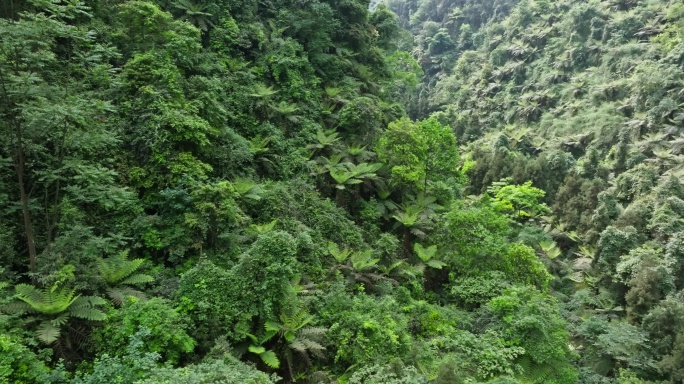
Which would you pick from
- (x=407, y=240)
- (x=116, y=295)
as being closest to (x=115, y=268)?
(x=116, y=295)

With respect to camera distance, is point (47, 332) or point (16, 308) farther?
point (16, 308)

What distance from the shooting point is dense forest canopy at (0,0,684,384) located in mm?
7141

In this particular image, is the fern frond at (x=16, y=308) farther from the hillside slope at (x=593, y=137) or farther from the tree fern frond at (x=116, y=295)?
the hillside slope at (x=593, y=137)

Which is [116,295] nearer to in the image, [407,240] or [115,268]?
[115,268]

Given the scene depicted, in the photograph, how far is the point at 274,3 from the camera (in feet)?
61.2

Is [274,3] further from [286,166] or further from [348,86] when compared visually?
[286,166]

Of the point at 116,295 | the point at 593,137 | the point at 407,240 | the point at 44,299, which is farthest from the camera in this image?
the point at 593,137

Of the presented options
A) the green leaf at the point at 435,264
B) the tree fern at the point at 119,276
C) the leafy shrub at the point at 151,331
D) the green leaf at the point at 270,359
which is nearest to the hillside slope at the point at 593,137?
the green leaf at the point at 435,264

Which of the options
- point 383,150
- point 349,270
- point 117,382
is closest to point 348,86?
point 383,150

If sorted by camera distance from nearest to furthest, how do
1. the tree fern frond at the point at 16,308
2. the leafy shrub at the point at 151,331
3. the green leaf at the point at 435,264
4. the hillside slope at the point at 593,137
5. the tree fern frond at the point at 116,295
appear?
the tree fern frond at the point at 16,308 < the leafy shrub at the point at 151,331 < the tree fern frond at the point at 116,295 < the green leaf at the point at 435,264 < the hillside slope at the point at 593,137

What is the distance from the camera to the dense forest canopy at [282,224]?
7.14m

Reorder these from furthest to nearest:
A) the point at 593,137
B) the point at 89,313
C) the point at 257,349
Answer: the point at 593,137 < the point at 257,349 < the point at 89,313

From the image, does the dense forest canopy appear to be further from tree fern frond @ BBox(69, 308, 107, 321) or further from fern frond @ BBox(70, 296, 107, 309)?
fern frond @ BBox(70, 296, 107, 309)

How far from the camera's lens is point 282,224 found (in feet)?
37.4
